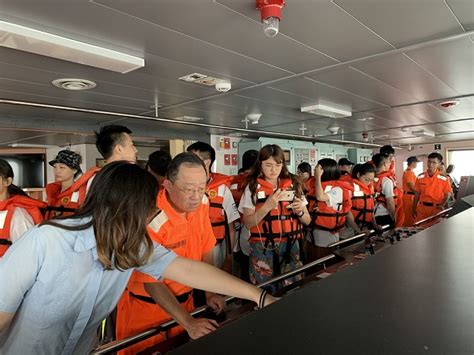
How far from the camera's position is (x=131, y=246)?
3.22 ft

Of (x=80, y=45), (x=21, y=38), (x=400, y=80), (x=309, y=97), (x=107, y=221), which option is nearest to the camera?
(x=107, y=221)

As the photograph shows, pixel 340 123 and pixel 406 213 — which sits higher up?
pixel 340 123

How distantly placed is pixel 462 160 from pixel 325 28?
1063 cm

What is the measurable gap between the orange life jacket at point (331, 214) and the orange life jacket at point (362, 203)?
387mm

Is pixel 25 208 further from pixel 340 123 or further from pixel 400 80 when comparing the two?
pixel 340 123

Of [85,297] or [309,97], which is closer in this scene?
[85,297]

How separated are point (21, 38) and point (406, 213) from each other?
5.52 m

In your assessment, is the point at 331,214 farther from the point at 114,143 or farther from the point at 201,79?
the point at 114,143

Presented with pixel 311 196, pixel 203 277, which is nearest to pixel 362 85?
pixel 311 196

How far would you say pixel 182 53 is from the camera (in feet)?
7.34

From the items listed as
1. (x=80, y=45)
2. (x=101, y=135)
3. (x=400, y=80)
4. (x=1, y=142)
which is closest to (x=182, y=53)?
(x=80, y=45)

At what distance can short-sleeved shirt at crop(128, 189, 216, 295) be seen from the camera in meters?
1.45

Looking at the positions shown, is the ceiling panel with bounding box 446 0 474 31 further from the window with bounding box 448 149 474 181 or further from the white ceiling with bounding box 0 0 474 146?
the window with bounding box 448 149 474 181

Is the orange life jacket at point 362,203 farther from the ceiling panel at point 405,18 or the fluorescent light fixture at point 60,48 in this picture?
the fluorescent light fixture at point 60,48
